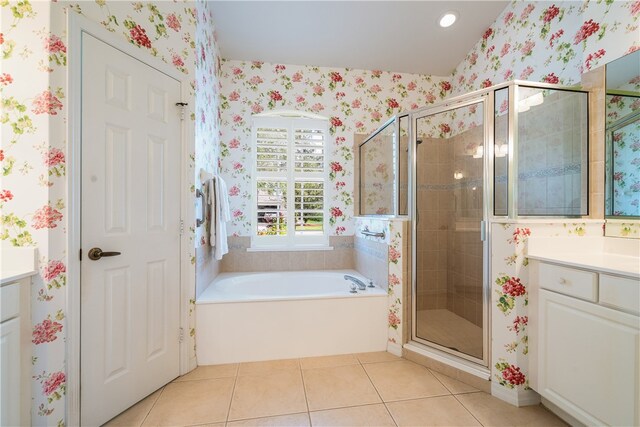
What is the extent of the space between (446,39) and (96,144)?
10.2 ft

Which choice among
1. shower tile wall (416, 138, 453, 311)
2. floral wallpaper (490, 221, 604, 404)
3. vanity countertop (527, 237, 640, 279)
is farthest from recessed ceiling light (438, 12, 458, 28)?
vanity countertop (527, 237, 640, 279)

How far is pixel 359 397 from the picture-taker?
60.9 inches

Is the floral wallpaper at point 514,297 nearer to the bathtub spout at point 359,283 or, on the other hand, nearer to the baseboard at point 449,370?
the baseboard at point 449,370

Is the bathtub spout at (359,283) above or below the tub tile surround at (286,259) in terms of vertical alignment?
below

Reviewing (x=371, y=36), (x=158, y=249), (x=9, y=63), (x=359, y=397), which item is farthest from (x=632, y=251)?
(x=9, y=63)

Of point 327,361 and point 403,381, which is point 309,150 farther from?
point 403,381

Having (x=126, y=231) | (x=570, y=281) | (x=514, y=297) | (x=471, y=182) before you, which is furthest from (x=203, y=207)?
(x=570, y=281)

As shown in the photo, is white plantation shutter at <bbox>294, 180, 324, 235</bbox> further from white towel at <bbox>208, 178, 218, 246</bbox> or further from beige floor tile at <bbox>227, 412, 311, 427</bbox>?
beige floor tile at <bbox>227, 412, 311, 427</bbox>

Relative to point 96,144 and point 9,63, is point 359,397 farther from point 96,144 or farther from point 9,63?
point 9,63

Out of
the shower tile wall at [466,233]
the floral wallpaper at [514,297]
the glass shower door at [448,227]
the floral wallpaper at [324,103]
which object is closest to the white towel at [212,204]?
the floral wallpaper at [324,103]

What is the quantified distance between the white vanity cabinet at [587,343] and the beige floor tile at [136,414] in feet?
7.17

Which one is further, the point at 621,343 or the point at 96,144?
the point at 96,144

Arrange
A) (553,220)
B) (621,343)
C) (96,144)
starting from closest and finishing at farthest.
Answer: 1. (621,343)
2. (96,144)
3. (553,220)

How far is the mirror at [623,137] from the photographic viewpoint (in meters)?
1.43
